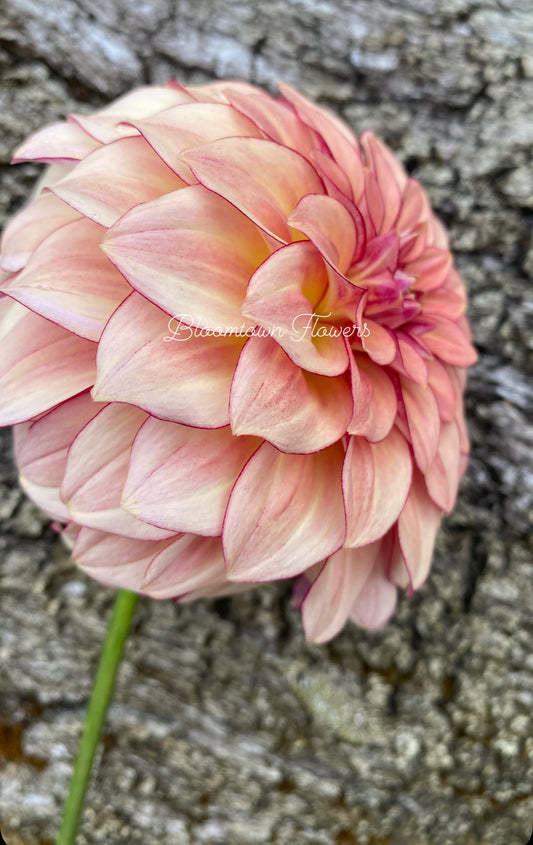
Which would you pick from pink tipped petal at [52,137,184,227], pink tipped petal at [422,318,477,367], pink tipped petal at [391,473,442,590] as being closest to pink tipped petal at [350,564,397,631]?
pink tipped petal at [391,473,442,590]

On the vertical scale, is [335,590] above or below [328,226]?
below

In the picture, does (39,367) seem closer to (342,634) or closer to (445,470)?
(445,470)

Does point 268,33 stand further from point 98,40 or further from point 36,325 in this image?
point 36,325

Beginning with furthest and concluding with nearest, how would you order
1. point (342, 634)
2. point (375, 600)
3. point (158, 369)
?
point (342, 634) < point (375, 600) < point (158, 369)

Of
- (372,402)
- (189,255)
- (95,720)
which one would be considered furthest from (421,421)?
(95,720)

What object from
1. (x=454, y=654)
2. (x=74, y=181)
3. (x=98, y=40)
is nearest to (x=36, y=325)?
(x=74, y=181)

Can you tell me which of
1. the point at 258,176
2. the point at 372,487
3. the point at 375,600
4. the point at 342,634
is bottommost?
the point at 342,634

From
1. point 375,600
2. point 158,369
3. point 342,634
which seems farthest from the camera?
point 342,634

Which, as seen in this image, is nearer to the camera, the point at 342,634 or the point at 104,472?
the point at 104,472
